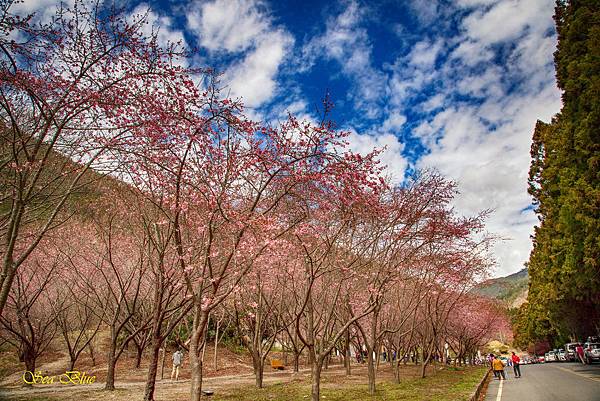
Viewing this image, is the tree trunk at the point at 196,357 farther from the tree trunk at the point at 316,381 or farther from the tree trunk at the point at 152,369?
the tree trunk at the point at 152,369

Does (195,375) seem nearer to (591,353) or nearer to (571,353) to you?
(591,353)

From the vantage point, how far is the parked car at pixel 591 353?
26.9m

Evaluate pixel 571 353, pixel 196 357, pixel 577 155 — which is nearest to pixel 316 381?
pixel 196 357

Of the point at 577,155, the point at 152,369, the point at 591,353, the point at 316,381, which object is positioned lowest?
the point at 591,353

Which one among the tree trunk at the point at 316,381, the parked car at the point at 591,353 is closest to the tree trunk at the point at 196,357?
the tree trunk at the point at 316,381

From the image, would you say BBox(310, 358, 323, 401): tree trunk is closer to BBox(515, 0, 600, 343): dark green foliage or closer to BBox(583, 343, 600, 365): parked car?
BBox(515, 0, 600, 343): dark green foliage

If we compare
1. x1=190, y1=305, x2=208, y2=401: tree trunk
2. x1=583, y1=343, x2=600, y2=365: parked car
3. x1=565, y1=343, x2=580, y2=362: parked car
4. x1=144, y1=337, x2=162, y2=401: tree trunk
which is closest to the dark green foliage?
x1=583, y1=343, x2=600, y2=365: parked car

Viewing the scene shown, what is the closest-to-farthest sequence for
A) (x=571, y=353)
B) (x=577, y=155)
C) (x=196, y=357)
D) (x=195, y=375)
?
1. (x=195, y=375)
2. (x=196, y=357)
3. (x=577, y=155)
4. (x=571, y=353)

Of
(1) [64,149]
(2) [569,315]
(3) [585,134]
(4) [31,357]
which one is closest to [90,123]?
(1) [64,149]

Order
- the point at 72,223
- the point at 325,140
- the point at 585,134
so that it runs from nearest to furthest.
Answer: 1. the point at 325,140
2. the point at 585,134
3. the point at 72,223

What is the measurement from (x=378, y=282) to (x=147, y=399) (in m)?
6.91

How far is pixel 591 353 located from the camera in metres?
27.1

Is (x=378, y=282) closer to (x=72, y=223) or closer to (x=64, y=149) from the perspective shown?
(x=64, y=149)

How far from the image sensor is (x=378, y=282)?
12.0 m
